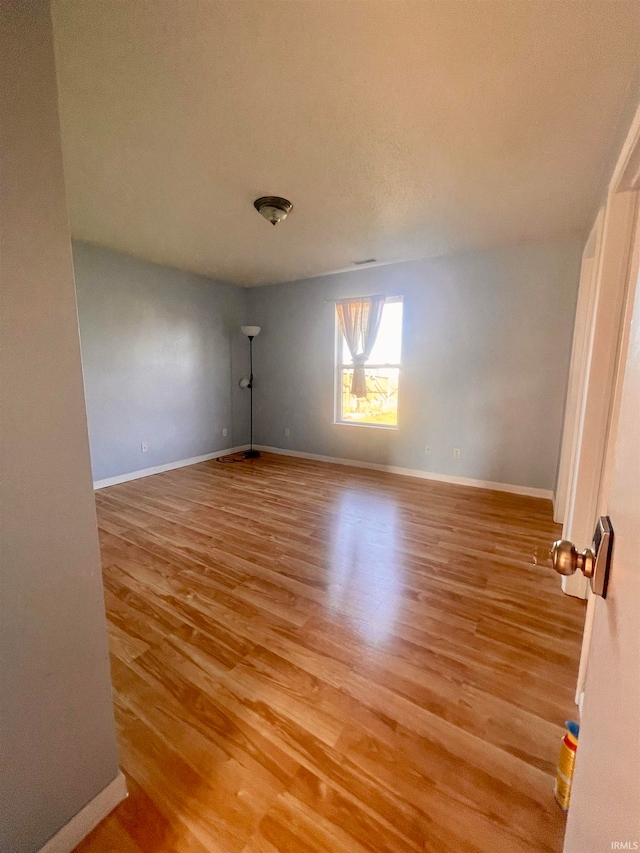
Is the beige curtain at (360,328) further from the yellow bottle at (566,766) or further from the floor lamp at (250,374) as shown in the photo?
the yellow bottle at (566,766)

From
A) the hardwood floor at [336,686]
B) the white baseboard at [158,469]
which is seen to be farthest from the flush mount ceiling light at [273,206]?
the white baseboard at [158,469]

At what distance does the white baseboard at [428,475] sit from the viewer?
3555mm

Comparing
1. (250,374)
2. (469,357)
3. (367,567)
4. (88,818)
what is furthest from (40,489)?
(250,374)

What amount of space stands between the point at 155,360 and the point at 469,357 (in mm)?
3628

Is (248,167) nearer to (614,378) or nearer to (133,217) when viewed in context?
(133,217)

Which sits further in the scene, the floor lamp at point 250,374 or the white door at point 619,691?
the floor lamp at point 250,374

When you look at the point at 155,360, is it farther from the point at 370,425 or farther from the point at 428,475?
the point at 428,475

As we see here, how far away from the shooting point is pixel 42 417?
2.56ft

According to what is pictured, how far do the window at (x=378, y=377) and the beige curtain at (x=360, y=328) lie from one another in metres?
0.06

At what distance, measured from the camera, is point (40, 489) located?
0.79 m

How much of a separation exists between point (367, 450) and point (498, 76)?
358cm

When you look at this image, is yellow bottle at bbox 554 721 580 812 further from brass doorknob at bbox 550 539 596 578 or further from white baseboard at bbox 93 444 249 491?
white baseboard at bbox 93 444 249 491

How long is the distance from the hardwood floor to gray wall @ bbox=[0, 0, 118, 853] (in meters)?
0.32

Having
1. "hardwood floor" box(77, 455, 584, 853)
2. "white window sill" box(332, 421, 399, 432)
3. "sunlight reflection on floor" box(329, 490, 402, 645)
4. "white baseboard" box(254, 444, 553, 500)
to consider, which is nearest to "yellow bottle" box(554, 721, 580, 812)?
"hardwood floor" box(77, 455, 584, 853)
